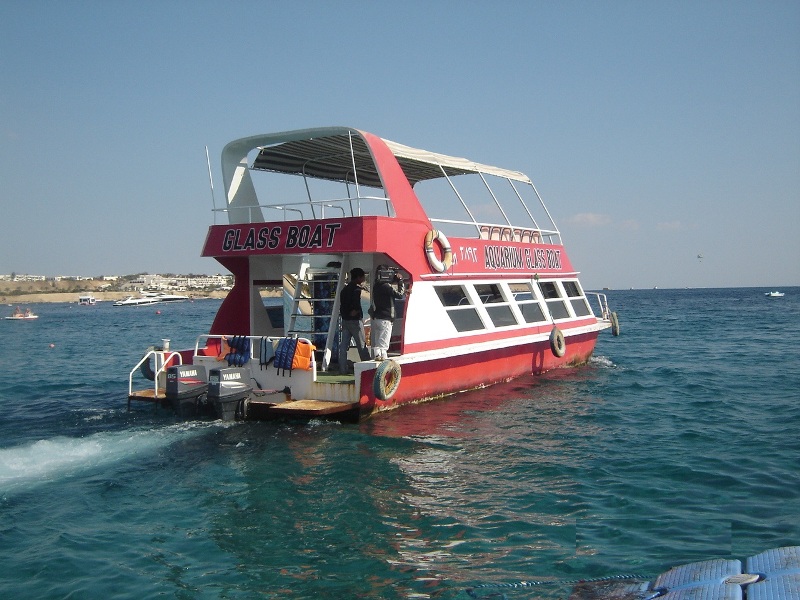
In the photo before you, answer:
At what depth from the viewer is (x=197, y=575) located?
613 cm

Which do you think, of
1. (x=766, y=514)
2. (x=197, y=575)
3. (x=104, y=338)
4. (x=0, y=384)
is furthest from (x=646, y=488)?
(x=104, y=338)

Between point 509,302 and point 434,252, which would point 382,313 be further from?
point 509,302

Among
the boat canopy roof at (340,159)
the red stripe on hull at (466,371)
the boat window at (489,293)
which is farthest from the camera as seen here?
the boat window at (489,293)

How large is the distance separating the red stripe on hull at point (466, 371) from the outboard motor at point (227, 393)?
A: 202cm

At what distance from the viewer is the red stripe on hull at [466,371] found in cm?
1247

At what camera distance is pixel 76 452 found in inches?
388

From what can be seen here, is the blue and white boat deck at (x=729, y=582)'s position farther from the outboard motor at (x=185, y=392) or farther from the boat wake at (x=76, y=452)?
the outboard motor at (x=185, y=392)

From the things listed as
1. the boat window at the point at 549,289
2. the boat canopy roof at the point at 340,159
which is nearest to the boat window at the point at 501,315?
the boat window at the point at 549,289

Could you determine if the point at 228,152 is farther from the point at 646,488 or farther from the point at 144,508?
the point at 646,488

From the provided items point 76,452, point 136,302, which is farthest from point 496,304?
point 136,302

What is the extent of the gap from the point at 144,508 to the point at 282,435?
3364mm

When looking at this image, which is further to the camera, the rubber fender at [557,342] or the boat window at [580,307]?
the boat window at [580,307]

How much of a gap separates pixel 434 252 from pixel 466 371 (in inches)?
104

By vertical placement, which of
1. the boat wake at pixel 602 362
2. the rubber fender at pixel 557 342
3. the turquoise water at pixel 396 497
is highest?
the rubber fender at pixel 557 342
